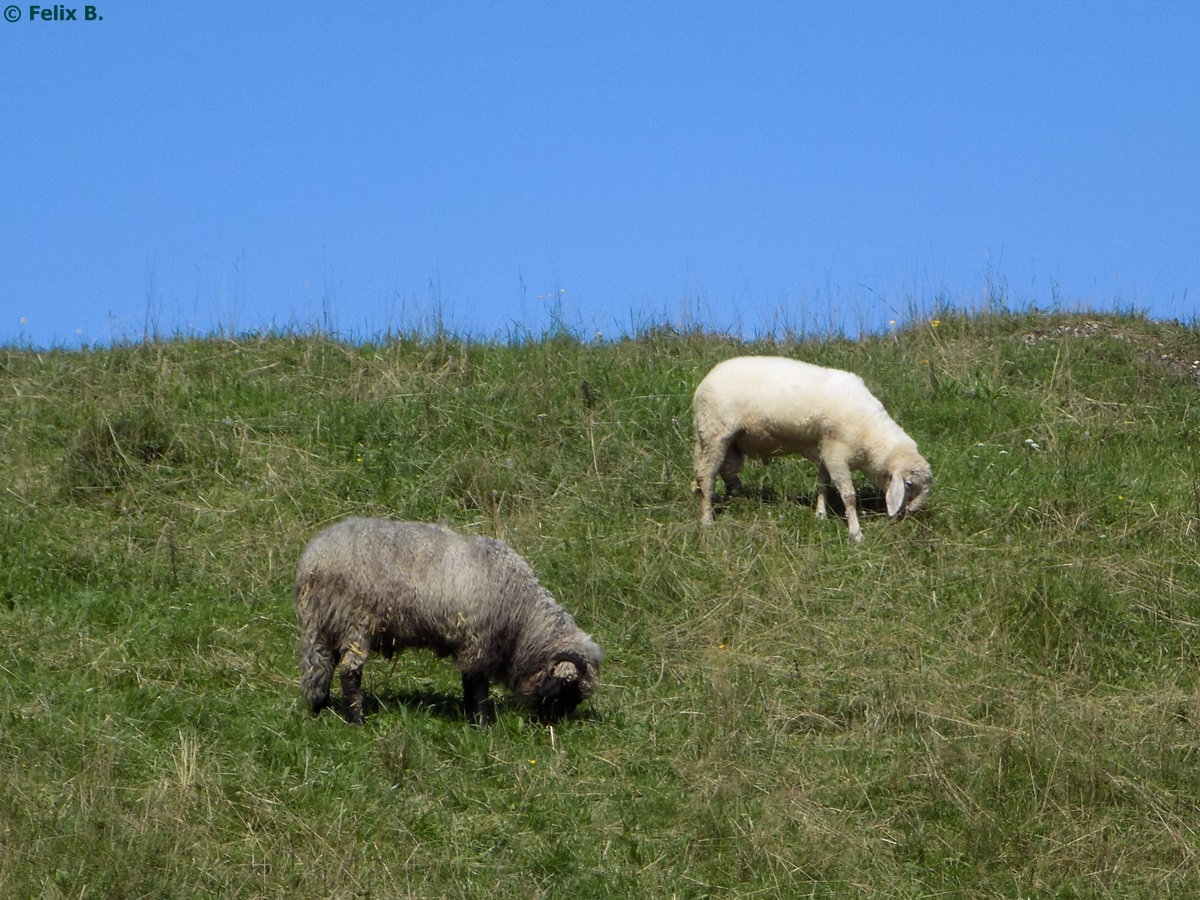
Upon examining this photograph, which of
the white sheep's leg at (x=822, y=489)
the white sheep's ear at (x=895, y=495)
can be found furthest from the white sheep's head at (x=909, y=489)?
the white sheep's leg at (x=822, y=489)

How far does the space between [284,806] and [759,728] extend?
2.44 metres

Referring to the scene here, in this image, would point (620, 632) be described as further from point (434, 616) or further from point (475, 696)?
point (434, 616)

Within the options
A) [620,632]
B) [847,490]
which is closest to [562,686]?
[620,632]

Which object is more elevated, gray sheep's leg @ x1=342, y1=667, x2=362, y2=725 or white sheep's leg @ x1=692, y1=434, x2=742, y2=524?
white sheep's leg @ x1=692, y1=434, x2=742, y2=524

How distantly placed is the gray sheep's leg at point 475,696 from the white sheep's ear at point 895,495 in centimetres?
364

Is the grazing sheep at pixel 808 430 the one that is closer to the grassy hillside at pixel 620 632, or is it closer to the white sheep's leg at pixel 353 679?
the grassy hillside at pixel 620 632

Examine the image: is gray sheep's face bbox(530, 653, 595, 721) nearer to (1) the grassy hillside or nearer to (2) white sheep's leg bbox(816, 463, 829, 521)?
(1) the grassy hillside

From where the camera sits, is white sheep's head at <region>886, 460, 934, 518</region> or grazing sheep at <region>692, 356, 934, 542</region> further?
grazing sheep at <region>692, 356, 934, 542</region>

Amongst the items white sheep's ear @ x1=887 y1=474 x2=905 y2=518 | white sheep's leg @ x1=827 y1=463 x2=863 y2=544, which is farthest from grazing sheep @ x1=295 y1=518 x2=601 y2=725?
white sheep's ear @ x1=887 y1=474 x2=905 y2=518

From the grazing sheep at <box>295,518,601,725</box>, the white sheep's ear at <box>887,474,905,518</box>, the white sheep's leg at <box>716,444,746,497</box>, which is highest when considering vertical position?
the white sheep's leg at <box>716,444,746,497</box>

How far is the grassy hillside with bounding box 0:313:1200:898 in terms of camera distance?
627 cm

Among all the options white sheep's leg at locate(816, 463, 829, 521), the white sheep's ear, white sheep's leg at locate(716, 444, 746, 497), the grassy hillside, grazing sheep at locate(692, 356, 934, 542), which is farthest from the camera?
white sheep's leg at locate(716, 444, 746, 497)

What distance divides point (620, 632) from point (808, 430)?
93.6 inches

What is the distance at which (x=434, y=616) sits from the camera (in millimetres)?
7457
